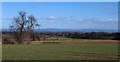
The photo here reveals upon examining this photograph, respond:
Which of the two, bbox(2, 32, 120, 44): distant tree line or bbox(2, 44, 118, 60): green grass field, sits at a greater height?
bbox(2, 32, 120, 44): distant tree line

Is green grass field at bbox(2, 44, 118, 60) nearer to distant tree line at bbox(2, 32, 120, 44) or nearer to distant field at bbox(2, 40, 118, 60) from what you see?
distant field at bbox(2, 40, 118, 60)

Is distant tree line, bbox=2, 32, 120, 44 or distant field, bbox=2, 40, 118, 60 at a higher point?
distant tree line, bbox=2, 32, 120, 44

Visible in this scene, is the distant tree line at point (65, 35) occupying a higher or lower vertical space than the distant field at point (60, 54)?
higher

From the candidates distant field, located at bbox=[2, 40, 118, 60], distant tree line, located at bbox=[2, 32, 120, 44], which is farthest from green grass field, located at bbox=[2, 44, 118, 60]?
distant tree line, located at bbox=[2, 32, 120, 44]

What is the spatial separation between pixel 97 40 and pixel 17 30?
72.4 feet

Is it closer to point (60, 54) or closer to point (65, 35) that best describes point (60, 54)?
point (60, 54)

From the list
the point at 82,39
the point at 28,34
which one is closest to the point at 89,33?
Answer: the point at 82,39

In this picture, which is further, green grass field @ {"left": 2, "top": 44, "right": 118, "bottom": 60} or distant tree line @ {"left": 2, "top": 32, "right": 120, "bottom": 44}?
distant tree line @ {"left": 2, "top": 32, "right": 120, "bottom": 44}

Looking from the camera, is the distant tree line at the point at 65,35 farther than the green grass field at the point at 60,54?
Yes

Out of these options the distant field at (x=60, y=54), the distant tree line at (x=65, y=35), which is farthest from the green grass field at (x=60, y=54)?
the distant tree line at (x=65, y=35)

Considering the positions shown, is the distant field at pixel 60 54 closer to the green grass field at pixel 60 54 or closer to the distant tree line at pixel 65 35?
the green grass field at pixel 60 54

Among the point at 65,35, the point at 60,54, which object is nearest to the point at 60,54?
the point at 60,54

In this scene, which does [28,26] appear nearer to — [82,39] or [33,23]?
[33,23]

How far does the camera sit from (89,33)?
3268 inches
